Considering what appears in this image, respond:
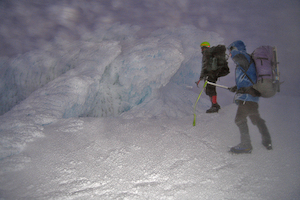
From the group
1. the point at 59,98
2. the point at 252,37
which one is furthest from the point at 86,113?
the point at 252,37

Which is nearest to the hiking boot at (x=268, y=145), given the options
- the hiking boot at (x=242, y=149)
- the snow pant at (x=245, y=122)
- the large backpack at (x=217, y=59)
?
the snow pant at (x=245, y=122)

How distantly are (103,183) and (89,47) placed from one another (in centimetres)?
403

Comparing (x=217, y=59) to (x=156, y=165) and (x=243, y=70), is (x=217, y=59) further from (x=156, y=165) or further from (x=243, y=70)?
(x=156, y=165)

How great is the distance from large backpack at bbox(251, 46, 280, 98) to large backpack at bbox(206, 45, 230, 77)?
2.19 feet

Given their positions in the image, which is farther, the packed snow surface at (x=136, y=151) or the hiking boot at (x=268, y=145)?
the hiking boot at (x=268, y=145)

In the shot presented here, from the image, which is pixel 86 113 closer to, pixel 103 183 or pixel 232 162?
pixel 103 183

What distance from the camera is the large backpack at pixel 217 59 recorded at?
83.6 inches

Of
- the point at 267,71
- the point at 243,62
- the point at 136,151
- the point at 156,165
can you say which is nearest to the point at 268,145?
the point at 267,71

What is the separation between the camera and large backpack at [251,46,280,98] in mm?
1422

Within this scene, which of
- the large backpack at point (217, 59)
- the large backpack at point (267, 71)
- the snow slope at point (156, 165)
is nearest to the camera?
the snow slope at point (156, 165)

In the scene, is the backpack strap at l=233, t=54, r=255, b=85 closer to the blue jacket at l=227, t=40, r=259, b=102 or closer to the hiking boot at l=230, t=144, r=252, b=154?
the blue jacket at l=227, t=40, r=259, b=102

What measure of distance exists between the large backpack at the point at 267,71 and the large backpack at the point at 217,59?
2.19 feet

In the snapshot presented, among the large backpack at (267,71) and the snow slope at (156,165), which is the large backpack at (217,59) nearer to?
the large backpack at (267,71)

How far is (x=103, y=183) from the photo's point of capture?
119 centimetres
